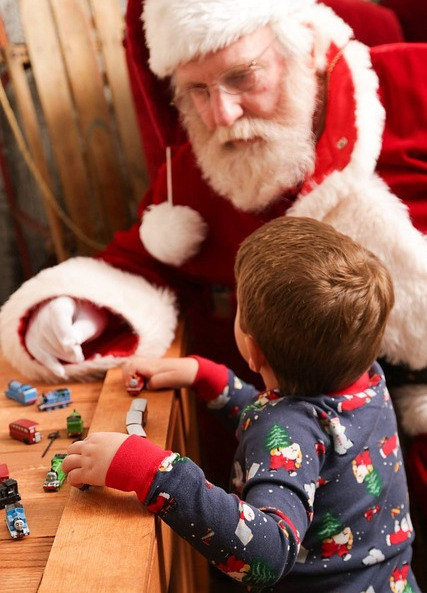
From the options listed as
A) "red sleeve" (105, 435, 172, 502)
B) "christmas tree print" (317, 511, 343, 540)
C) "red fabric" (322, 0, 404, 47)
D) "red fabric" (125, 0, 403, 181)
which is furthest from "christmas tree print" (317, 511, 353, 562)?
"red fabric" (322, 0, 404, 47)

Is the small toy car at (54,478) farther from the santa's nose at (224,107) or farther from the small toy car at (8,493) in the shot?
the santa's nose at (224,107)

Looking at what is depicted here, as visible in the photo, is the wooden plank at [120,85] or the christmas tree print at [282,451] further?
the wooden plank at [120,85]

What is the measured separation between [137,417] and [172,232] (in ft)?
1.68

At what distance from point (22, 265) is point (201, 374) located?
974mm

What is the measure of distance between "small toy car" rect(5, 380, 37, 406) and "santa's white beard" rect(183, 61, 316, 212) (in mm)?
514

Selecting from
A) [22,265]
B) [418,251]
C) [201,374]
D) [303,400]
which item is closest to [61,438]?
[201,374]

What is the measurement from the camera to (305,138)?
4.37 feet

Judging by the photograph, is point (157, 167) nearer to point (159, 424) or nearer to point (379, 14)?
point (379, 14)

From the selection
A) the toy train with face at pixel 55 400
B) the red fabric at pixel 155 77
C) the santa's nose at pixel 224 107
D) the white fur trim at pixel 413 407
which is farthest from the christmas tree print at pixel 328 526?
the red fabric at pixel 155 77

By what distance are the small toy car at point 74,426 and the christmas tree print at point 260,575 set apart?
36 centimetres

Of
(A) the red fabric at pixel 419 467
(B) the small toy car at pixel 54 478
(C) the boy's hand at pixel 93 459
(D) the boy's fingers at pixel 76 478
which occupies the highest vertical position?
(C) the boy's hand at pixel 93 459

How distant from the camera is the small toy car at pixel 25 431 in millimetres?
1073

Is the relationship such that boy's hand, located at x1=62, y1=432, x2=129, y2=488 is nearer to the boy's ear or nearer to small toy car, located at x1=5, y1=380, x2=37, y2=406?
the boy's ear

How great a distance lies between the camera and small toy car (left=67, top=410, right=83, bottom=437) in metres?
1.08
